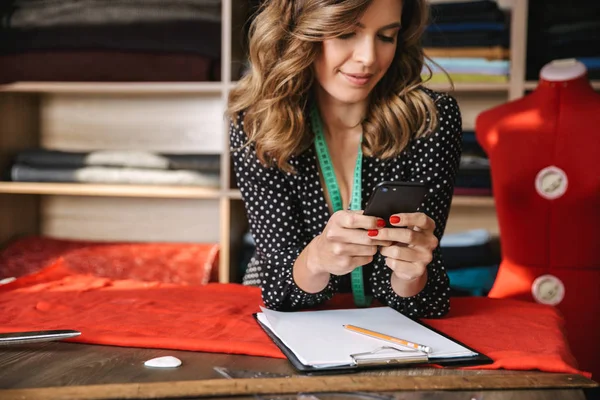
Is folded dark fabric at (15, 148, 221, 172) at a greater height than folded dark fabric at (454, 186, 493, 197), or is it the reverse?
folded dark fabric at (15, 148, 221, 172)

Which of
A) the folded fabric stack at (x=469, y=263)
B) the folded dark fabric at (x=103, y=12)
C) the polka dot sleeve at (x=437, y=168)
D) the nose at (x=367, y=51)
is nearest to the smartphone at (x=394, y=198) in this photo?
the polka dot sleeve at (x=437, y=168)

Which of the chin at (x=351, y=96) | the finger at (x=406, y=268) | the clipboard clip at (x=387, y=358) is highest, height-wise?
the chin at (x=351, y=96)

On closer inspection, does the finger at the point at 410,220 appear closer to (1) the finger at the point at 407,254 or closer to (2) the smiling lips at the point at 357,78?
(1) the finger at the point at 407,254

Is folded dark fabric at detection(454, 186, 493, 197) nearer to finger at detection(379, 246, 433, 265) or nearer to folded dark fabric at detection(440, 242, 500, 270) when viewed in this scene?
folded dark fabric at detection(440, 242, 500, 270)

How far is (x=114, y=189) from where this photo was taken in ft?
7.77

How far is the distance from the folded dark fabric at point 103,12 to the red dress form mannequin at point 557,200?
1221 mm

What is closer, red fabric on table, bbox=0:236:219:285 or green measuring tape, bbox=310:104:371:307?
green measuring tape, bbox=310:104:371:307

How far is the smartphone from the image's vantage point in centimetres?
91

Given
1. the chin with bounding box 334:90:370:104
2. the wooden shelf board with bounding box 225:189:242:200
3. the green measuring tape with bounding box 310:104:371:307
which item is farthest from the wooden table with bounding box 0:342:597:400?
the wooden shelf board with bounding box 225:189:242:200

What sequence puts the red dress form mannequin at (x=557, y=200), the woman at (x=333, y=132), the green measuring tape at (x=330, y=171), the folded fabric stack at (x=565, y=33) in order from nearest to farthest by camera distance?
the woman at (x=333, y=132) → the green measuring tape at (x=330, y=171) → the red dress form mannequin at (x=557, y=200) → the folded fabric stack at (x=565, y=33)

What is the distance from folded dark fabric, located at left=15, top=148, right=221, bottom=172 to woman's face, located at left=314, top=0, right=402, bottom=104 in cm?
111

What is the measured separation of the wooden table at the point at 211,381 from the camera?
0.73m

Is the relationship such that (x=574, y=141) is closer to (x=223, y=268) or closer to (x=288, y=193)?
(x=288, y=193)

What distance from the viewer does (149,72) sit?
2377 mm
